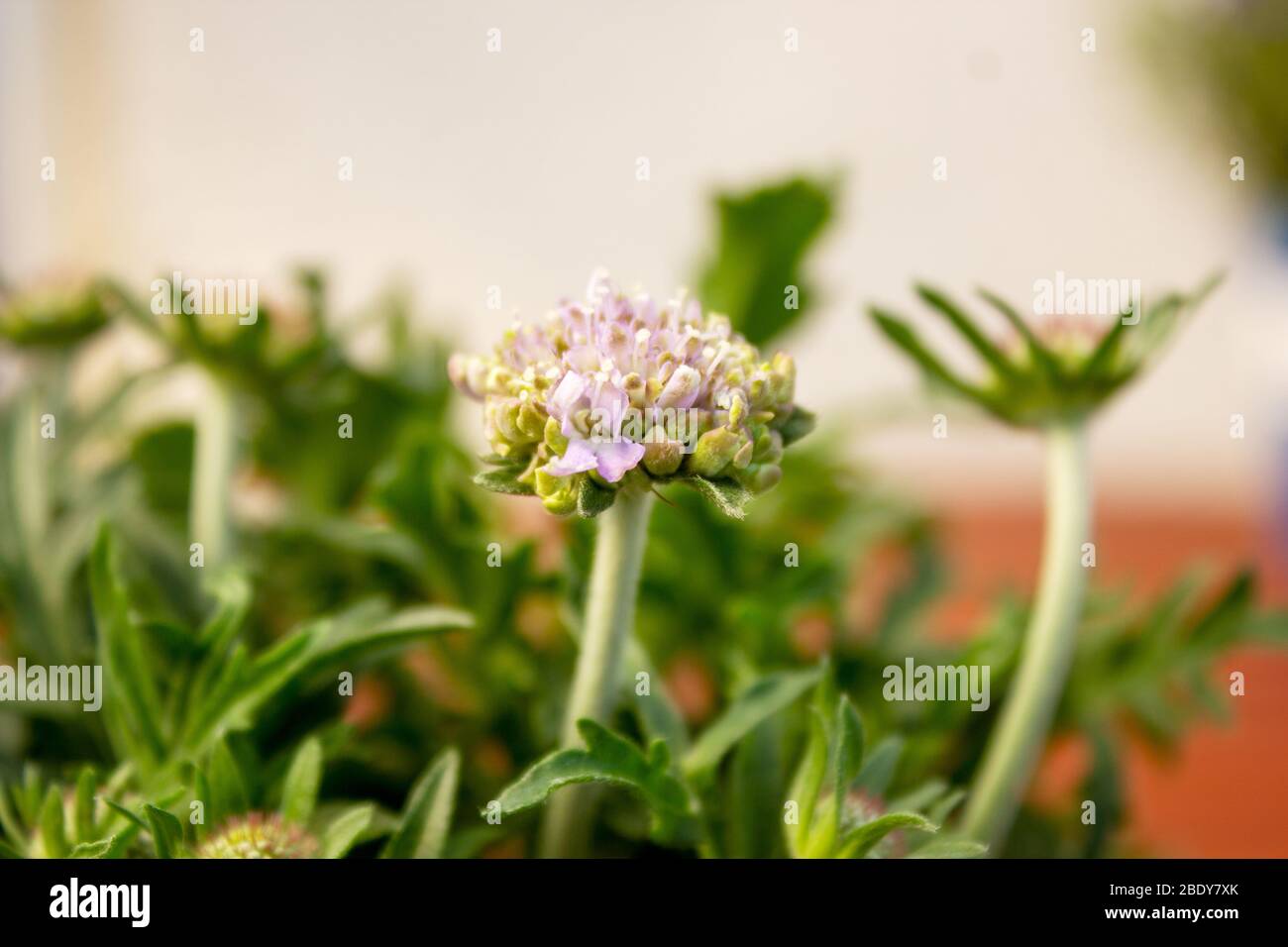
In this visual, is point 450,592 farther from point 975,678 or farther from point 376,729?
point 975,678

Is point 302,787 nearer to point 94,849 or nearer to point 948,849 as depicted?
point 94,849

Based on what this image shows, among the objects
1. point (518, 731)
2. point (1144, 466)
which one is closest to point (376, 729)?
point (518, 731)

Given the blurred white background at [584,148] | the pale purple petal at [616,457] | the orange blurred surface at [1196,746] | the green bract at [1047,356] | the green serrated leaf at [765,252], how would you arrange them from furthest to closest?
1. the blurred white background at [584,148]
2. the orange blurred surface at [1196,746]
3. the green serrated leaf at [765,252]
4. the green bract at [1047,356]
5. the pale purple petal at [616,457]

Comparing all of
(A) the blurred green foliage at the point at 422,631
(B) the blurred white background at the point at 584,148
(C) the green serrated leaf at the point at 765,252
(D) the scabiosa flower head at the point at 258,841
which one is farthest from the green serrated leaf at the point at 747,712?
(B) the blurred white background at the point at 584,148

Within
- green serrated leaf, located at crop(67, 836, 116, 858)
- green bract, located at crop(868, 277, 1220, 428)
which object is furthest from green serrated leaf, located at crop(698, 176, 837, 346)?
green serrated leaf, located at crop(67, 836, 116, 858)

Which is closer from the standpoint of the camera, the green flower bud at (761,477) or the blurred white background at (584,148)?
the green flower bud at (761,477)

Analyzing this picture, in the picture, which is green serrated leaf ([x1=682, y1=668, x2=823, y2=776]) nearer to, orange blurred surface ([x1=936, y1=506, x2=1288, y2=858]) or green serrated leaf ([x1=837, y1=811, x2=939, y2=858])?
green serrated leaf ([x1=837, y1=811, x2=939, y2=858])

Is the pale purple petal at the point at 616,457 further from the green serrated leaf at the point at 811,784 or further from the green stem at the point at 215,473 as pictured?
the green stem at the point at 215,473
